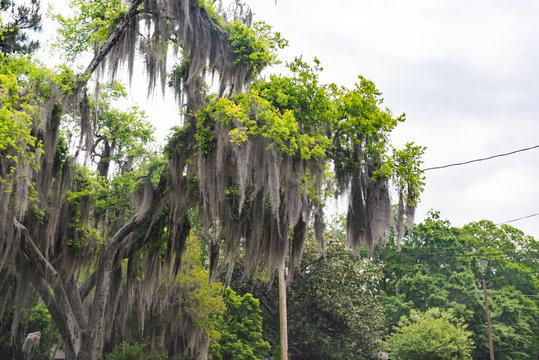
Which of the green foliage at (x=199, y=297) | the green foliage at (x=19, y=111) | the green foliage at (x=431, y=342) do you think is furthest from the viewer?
the green foliage at (x=431, y=342)

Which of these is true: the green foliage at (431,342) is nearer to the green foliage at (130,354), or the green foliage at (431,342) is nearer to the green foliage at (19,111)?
the green foliage at (130,354)

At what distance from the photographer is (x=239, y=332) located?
21.3 meters

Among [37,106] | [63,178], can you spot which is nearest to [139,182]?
[63,178]

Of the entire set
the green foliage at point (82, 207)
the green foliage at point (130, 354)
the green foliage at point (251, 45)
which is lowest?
the green foliage at point (130, 354)

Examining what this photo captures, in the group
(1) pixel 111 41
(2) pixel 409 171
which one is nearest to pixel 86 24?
(1) pixel 111 41

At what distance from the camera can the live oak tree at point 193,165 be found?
10.5 metres

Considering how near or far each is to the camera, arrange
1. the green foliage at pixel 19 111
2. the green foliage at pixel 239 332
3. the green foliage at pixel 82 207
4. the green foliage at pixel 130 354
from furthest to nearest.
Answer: the green foliage at pixel 239 332, the green foliage at pixel 130 354, the green foliage at pixel 82 207, the green foliage at pixel 19 111

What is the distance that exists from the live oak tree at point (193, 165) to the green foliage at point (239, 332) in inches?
336

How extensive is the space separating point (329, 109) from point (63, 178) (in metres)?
5.90

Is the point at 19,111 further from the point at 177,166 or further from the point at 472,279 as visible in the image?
the point at 472,279

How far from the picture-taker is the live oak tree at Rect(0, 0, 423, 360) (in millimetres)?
10492

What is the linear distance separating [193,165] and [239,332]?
Result: 38.9 feet

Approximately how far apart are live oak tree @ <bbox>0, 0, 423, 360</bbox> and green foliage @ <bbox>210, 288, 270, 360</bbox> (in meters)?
8.53

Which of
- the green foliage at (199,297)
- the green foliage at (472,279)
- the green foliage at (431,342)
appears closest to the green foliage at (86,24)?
the green foliage at (199,297)
